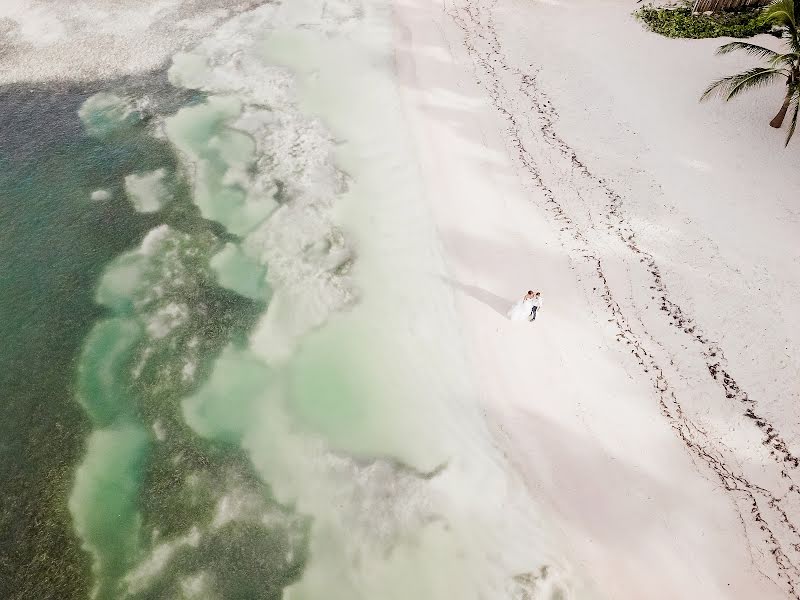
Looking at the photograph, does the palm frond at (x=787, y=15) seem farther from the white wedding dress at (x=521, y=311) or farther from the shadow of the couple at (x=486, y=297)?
the shadow of the couple at (x=486, y=297)

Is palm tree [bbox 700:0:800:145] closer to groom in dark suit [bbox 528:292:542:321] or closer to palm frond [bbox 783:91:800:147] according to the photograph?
palm frond [bbox 783:91:800:147]

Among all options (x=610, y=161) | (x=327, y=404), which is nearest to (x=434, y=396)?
(x=327, y=404)

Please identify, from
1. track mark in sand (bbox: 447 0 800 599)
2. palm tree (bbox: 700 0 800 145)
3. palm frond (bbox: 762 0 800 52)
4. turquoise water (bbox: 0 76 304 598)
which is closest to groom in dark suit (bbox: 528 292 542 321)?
track mark in sand (bbox: 447 0 800 599)

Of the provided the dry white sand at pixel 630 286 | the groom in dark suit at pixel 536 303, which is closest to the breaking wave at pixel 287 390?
the dry white sand at pixel 630 286

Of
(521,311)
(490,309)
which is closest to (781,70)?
(521,311)

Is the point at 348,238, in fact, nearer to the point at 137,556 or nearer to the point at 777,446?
the point at 137,556
